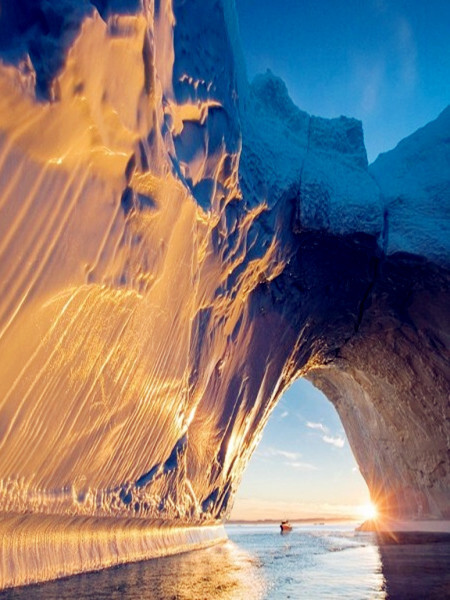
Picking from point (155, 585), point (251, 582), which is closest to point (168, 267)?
point (155, 585)

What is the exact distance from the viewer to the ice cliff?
3.01 meters

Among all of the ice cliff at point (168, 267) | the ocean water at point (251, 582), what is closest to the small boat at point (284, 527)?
the ice cliff at point (168, 267)

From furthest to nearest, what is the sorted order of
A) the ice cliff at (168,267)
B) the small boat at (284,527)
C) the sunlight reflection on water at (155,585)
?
the small boat at (284,527)
the sunlight reflection on water at (155,585)
the ice cliff at (168,267)

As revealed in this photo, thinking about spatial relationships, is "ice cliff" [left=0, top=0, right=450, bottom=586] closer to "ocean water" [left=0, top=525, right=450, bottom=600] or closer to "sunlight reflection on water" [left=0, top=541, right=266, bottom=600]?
"sunlight reflection on water" [left=0, top=541, right=266, bottom=600]

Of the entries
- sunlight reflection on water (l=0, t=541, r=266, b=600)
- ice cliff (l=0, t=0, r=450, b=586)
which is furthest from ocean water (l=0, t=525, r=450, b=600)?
ice cliff (l=0, t=0, r=450, b=586)

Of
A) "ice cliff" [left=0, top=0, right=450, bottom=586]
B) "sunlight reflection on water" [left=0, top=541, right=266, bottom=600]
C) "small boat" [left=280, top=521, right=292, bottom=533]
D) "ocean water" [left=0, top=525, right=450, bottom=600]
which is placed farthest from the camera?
"small boat" [left=280, top=521, right=292, bottom=533]

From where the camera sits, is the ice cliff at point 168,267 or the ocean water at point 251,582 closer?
the ice cliff at point 168,267

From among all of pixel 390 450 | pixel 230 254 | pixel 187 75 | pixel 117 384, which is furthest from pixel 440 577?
pixel 390 450

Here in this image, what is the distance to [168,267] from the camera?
15.9ft

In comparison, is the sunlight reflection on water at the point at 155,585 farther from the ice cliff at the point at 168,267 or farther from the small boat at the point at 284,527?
the small boat at the point at 284,527

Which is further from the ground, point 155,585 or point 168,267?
point 168,267

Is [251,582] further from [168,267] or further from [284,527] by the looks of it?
[284,527]

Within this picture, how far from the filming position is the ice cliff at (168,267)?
9.87 ft

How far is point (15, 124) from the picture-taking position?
271 cm
